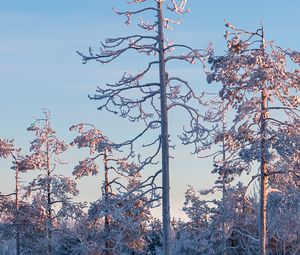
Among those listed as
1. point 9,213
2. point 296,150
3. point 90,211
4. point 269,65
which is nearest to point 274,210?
point 296,150

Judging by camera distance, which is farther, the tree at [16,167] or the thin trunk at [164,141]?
the tree at [16,167]

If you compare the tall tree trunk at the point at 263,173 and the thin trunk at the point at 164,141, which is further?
the tall tree trunk at the point at 263,173

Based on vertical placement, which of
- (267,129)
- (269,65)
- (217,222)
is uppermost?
(269,65)

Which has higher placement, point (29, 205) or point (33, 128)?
point (33, 128)

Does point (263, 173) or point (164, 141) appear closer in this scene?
point (164, 141)

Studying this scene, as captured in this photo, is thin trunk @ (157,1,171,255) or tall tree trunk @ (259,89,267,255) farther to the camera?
tall tree trunk @ (259,89,267,255)

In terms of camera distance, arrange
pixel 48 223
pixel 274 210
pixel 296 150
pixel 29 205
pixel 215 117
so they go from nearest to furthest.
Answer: pixel 215 117 < pixel 296 150 < pixel 274 210 < pixel 48 223 < pixel 29 205

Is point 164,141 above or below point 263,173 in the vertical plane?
above

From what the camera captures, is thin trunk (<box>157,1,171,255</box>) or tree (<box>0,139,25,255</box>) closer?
thin trunk (<box>157,1,171,255</box>)

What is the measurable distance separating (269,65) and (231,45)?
151 centimetres

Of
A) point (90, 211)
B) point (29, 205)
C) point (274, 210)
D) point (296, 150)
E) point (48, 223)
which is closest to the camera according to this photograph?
point (296, 150)

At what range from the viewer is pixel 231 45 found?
23.9 metres

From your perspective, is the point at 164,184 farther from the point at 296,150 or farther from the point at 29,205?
the point at 29,205

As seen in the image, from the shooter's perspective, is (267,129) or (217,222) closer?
(267,129)
